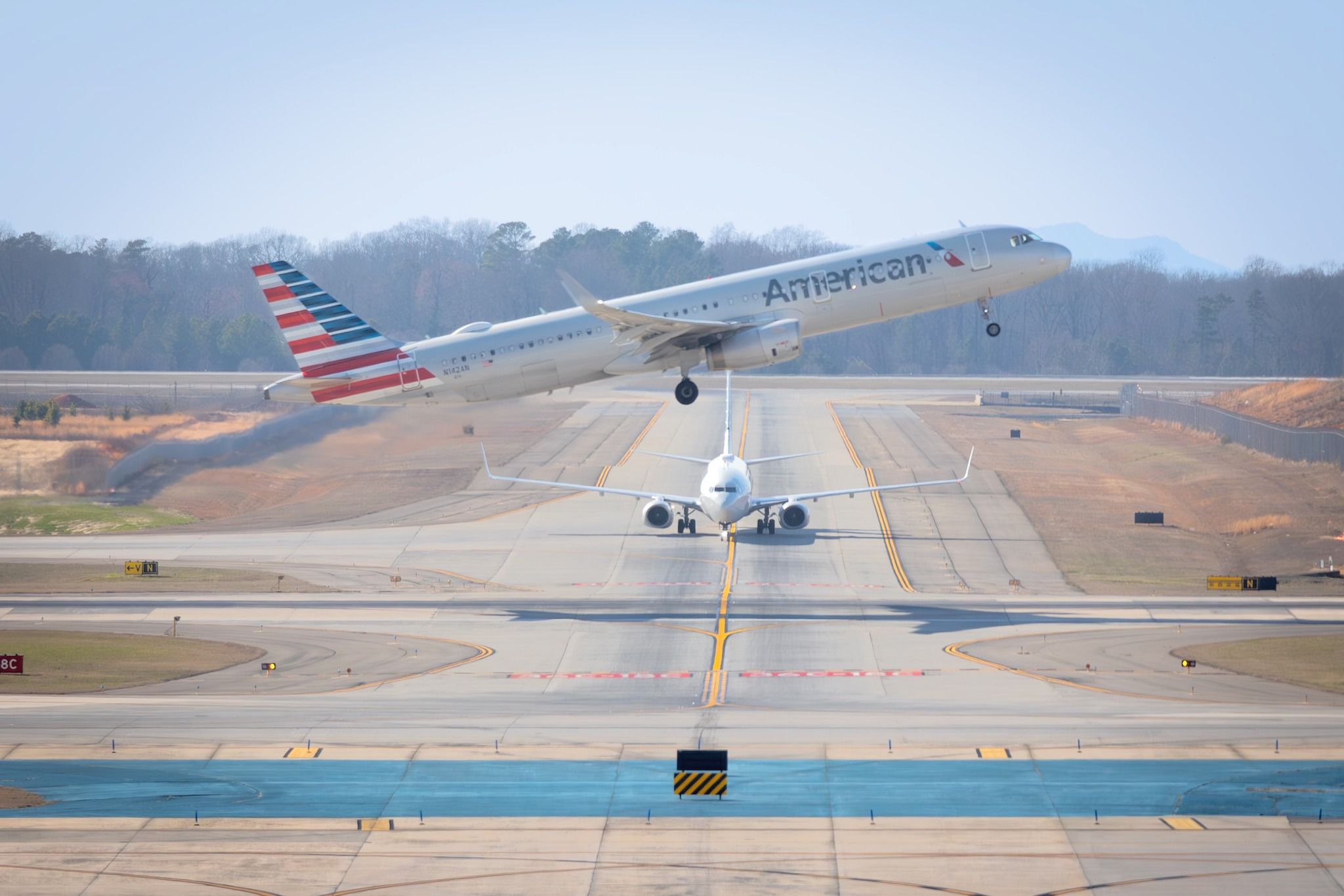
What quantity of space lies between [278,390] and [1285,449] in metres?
87.6

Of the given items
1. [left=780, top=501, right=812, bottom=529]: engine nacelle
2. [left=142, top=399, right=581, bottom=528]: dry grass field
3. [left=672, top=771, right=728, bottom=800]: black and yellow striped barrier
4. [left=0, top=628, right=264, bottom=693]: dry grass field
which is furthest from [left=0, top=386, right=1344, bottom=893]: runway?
[left=142, top=399, right=581, bottom=528]: dry grass field

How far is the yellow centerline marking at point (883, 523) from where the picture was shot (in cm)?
7844

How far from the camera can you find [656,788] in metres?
40.8

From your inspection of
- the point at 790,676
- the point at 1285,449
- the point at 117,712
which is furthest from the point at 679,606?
the point at 1285,449

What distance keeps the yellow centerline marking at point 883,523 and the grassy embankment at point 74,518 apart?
154ft

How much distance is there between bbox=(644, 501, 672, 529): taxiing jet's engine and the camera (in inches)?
3526

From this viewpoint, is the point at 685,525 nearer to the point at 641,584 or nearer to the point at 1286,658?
the point at 641,584

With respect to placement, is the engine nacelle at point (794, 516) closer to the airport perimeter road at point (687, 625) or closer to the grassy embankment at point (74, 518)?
the airport perimeter road at point (687, 625)

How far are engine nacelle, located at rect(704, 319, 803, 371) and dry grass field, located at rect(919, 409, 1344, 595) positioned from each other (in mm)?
26603

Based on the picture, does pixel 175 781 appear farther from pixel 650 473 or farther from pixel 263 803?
pixel 650 473

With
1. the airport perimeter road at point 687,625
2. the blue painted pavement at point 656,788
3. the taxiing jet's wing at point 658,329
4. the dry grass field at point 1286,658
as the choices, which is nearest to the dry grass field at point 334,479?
the airport perimeter road at point 687,625

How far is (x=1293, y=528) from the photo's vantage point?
92.8 meters

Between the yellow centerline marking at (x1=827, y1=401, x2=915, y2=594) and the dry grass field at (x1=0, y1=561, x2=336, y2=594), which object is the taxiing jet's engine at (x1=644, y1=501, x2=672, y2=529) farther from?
the dry grass field at (x1=0, y1=561, x2=336, y2=594)

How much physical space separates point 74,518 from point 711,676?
60136 millimetres
